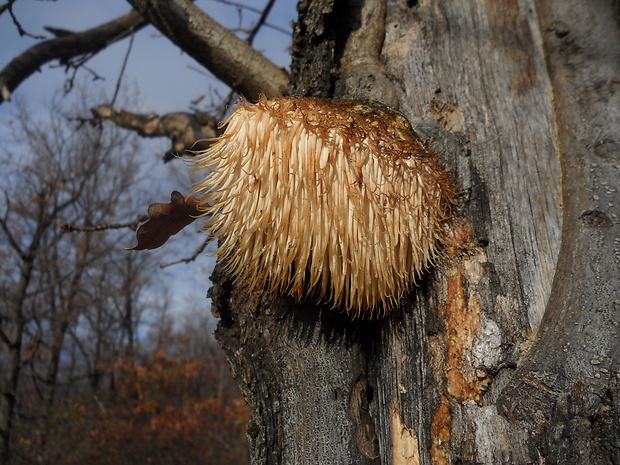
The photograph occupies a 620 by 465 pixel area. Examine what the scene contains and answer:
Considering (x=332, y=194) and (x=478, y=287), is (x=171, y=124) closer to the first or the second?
(x=332, y=194)

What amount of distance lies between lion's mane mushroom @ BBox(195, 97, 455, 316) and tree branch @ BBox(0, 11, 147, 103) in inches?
90.5

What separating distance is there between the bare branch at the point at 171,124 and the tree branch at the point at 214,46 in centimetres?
72

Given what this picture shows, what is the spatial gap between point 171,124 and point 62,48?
2.94 ft

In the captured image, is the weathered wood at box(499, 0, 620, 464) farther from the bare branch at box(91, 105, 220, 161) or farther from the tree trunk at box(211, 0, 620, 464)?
the bare branch at box(91, 105, 220, 161)

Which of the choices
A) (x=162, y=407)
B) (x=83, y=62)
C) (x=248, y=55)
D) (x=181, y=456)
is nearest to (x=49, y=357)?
(x=162, y=407)

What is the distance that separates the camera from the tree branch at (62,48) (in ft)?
8.55

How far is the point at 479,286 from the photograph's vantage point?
3.67 feet

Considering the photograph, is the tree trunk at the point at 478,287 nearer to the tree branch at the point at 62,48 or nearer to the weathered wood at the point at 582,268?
the weathered wood at the point at 582,268

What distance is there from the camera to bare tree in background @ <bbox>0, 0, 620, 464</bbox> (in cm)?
97

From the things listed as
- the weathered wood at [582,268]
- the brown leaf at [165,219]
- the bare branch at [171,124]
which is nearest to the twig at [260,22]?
the bare branch at [171,124]

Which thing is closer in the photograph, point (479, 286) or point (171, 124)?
point (479, 286)

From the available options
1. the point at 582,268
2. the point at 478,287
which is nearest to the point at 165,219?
the point at 478,287

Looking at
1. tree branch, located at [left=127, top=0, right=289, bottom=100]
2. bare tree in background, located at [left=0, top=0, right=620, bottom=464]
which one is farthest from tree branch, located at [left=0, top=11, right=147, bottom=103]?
bare tree in background, located at [left=0, top=0, right=620, bottom=464]

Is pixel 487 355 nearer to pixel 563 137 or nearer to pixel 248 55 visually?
pixel 563 137
